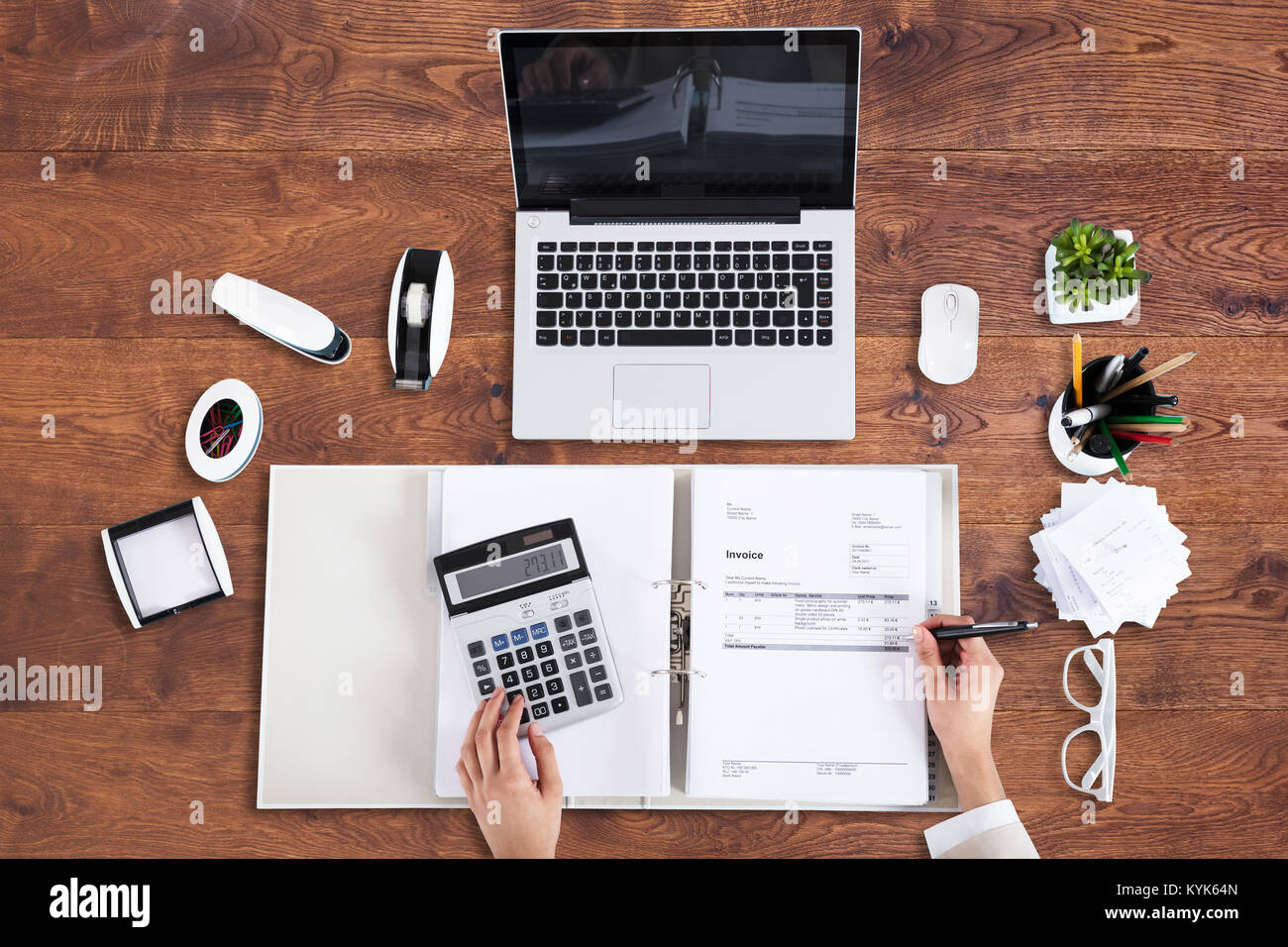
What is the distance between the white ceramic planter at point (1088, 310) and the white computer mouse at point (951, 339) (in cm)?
10

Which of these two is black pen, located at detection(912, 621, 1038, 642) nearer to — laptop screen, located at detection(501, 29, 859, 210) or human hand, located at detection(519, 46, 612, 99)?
laptop screen, located at detection(501, 29, 859, 210)

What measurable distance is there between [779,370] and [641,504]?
0.25 meters

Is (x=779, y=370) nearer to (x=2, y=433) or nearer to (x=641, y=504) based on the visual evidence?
(x=641, y=504)

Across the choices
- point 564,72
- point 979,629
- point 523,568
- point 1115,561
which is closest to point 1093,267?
point 1115,561

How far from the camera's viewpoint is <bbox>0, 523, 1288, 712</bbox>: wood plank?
1089mm

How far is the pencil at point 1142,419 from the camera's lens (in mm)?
1003

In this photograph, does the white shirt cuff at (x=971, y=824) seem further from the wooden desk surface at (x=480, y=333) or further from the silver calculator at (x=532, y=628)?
the silver calculator at (x=532, y=628)

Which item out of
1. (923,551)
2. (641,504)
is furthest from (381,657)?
(923,551)

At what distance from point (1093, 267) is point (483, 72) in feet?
2.76

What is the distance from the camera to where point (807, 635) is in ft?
3.55

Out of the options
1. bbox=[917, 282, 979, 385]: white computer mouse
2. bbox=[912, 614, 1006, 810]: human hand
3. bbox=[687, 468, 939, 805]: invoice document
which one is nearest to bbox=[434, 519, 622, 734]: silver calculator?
bbox=[687, 468, 939, 805]: invoice document

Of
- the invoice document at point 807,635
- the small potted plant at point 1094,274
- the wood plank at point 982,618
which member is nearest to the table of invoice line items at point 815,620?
the invoice document at point 807,635

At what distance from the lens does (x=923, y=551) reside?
1093 mm
